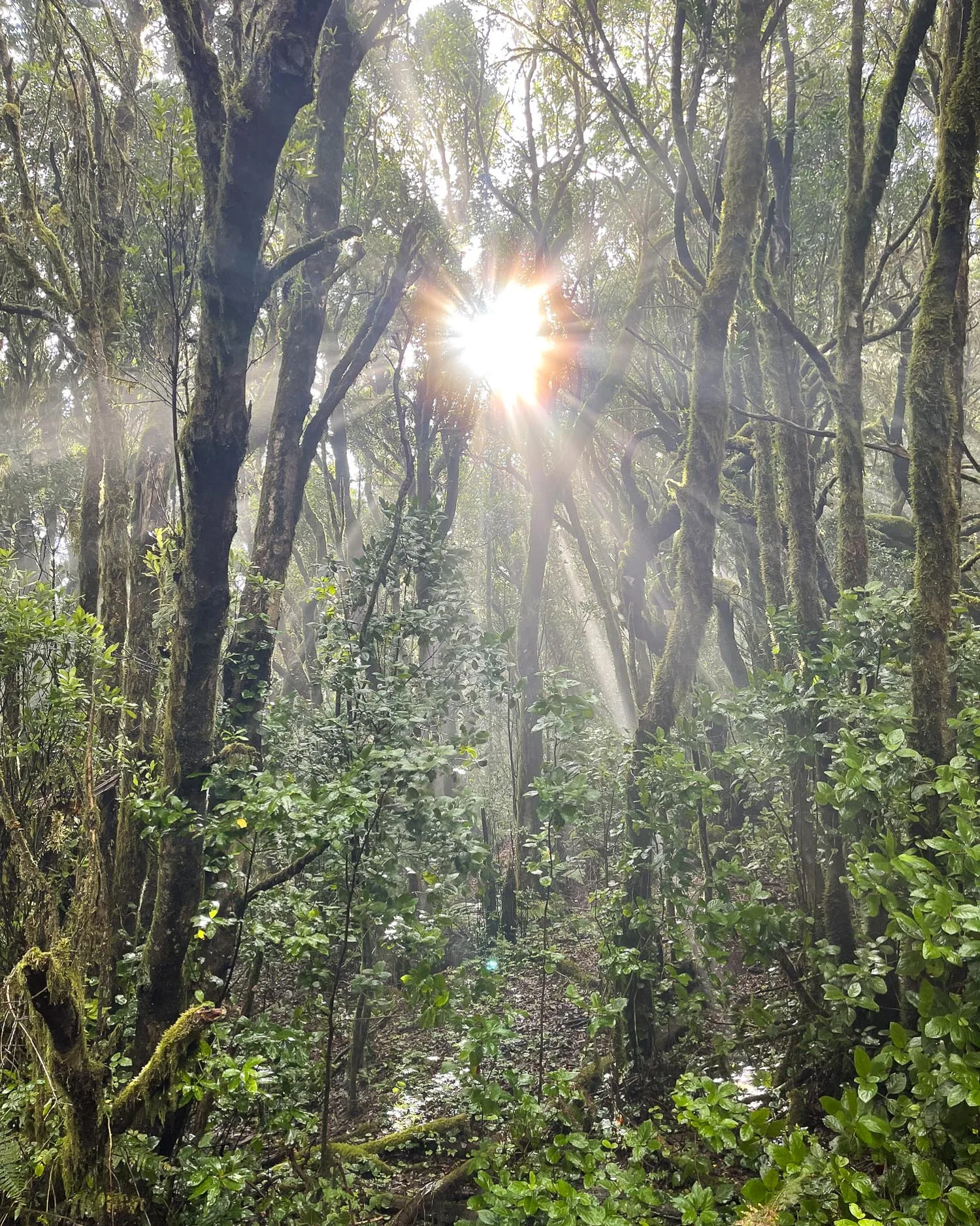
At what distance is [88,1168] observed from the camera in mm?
2713

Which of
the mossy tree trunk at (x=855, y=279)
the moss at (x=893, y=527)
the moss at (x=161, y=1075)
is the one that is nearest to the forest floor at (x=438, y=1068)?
the moss at (x=161, y=1075)

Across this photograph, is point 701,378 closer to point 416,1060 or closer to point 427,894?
point 427,894

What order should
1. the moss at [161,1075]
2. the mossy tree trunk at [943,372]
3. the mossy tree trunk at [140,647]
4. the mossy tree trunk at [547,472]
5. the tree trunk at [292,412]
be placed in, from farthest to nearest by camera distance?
the mossy tree trunk at [547,472] < the mossy tree trunk at [140,647] < the tree trunk at [292,412] < the mossy tree trunk at [943,372] < the moss at [161,1075]

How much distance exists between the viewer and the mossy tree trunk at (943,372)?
12.0ft

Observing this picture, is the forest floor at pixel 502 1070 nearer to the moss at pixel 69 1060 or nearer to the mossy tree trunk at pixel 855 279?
the moss at pixel 69 1060

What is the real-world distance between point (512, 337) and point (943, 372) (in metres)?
9.25

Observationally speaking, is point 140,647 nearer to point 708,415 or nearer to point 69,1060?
point 69,1060

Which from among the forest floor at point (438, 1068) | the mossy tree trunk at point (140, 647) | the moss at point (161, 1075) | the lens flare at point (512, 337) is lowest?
the forest floor at point (438, 1068)

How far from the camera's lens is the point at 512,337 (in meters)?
12.2

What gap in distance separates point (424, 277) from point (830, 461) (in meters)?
8.12

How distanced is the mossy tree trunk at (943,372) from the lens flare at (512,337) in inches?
311

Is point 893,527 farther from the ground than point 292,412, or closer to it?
closer to it

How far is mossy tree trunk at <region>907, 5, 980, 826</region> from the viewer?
3.67 m

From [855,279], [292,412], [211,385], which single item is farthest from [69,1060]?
[855,279]
